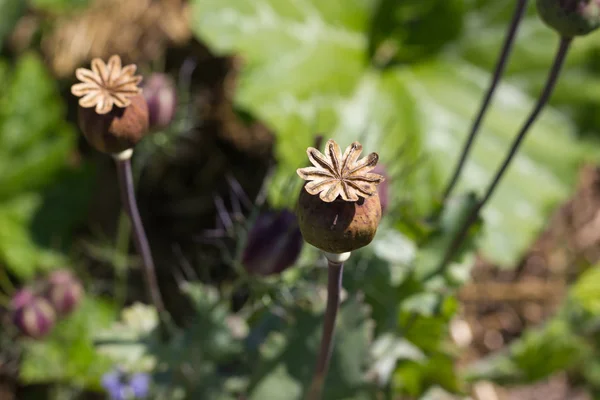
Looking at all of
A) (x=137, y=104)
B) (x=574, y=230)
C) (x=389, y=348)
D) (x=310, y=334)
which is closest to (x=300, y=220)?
(x=137, y=104)

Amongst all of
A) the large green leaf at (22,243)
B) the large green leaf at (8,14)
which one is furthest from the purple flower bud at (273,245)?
the large green leaf at (8,14)

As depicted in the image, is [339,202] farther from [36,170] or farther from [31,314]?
[36,170]

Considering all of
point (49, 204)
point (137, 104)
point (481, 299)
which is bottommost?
point (137, 104)

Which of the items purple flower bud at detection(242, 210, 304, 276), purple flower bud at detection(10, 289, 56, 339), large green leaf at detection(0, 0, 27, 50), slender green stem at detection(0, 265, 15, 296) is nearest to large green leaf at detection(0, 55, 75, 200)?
large green leaf at detection(0, 0, 27, 50)

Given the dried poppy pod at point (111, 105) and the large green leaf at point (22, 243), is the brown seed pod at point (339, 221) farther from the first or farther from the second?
the large green leaf at point (22, 243)

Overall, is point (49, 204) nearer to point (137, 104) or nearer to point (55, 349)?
point (55, 349)

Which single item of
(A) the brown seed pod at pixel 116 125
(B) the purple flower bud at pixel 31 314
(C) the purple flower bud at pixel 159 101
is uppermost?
(C) the purple flower bud at pixel 159 101
